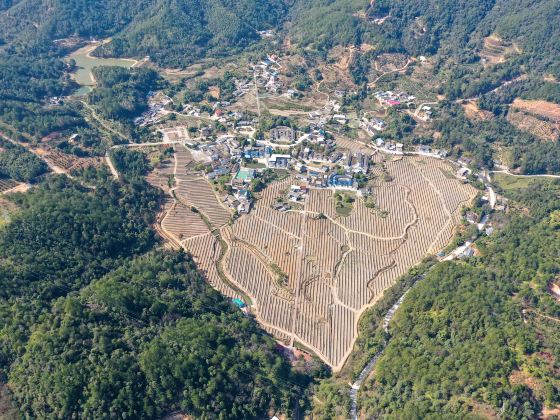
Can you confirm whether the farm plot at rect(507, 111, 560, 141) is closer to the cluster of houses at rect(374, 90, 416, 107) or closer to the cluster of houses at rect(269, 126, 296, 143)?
the cluster of houses at rect(374, 90, 416, 107)

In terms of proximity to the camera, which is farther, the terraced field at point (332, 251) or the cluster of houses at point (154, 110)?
the cluster of houses at point (154, 110)

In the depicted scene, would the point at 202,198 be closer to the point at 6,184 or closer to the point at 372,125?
the point at 6,184

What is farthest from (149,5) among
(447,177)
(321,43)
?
(447,177)

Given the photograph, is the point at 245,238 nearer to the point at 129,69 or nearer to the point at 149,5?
the point at 129,69

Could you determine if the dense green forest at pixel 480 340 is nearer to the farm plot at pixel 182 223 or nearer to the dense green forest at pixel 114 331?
the dense green forest at pixel 114 331

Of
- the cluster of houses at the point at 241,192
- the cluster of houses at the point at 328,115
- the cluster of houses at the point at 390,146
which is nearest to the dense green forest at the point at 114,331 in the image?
the cluster of houses at the point at 241,192

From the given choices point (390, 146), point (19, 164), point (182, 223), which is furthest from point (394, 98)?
point (19, 164)
